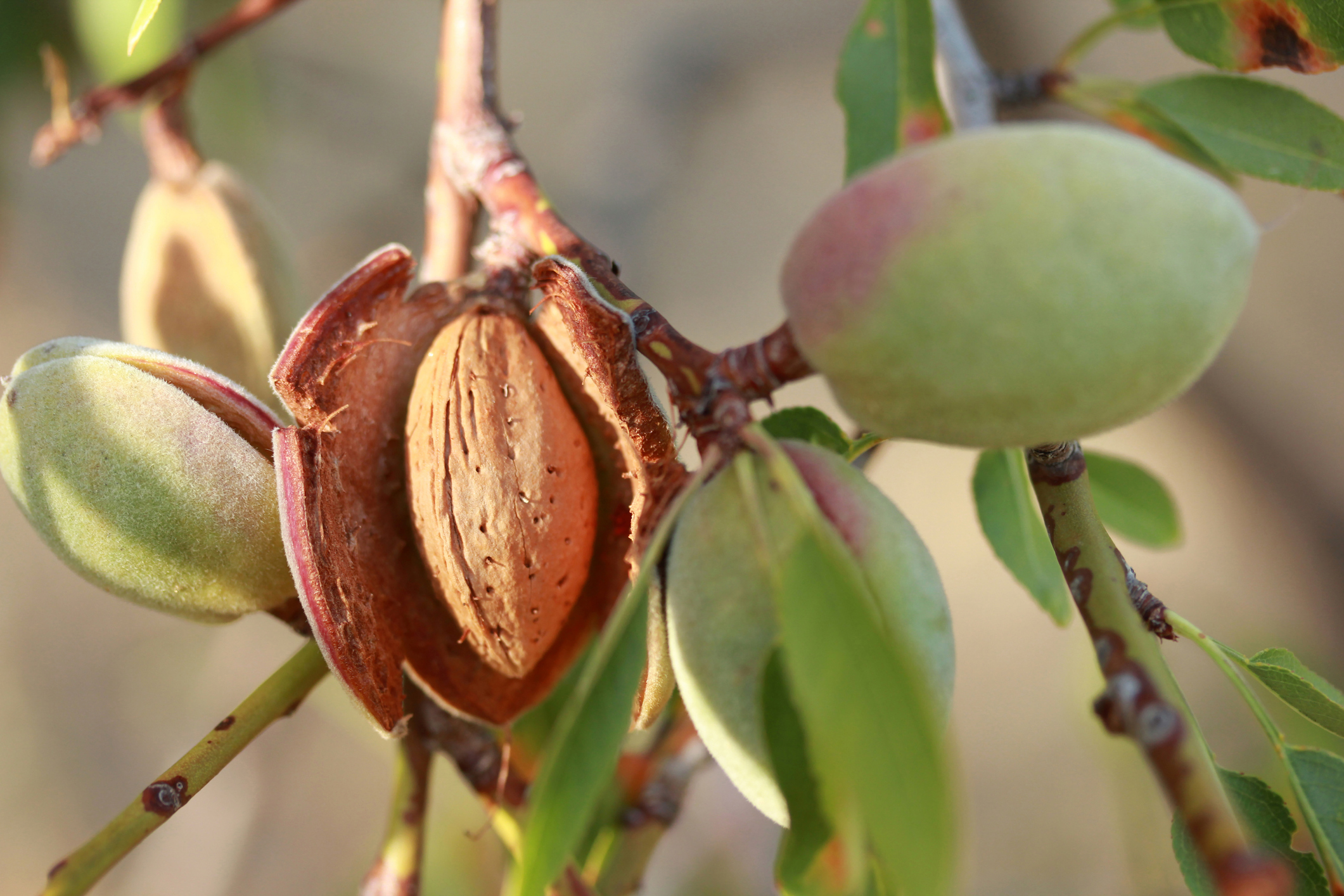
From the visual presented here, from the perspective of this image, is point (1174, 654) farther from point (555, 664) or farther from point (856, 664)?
point (856, 664)

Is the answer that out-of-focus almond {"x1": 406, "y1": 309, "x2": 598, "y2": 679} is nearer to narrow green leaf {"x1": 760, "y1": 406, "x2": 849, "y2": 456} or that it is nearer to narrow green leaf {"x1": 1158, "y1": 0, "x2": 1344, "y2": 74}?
narrow green leaf {"x1": 760, "y1": 406, "x2": 849, "y2": 456}

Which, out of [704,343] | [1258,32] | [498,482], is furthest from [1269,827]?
[704,343]

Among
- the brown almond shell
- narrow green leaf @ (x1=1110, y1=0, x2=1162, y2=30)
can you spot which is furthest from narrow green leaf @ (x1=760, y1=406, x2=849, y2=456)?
narrow green leaf @ (x1=1110, y1=0, x2=1162, y2=30)

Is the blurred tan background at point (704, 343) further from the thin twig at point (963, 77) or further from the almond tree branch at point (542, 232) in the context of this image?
the almond tree branch at point (542, 232)

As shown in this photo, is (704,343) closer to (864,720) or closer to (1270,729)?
(1270,729)

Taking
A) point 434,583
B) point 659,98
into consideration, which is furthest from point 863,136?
point 659,98

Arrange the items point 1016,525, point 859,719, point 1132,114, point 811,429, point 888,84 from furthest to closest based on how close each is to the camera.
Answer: point 1132,114 → point 888,84 → point 1016,525 → point 811,429 → point 859,719
